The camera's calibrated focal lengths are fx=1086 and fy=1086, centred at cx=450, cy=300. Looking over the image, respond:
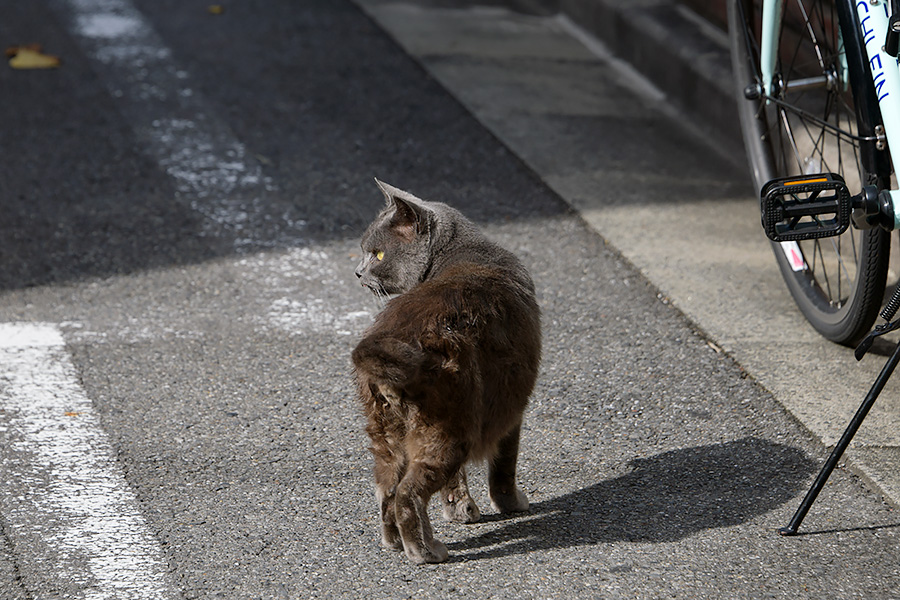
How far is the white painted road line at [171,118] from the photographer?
5.40m

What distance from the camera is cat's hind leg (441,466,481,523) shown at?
3.15 m

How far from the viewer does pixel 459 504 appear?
316 cm

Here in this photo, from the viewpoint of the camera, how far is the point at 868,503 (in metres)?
3.21

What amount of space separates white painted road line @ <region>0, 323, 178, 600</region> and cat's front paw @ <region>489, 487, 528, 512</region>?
95cm

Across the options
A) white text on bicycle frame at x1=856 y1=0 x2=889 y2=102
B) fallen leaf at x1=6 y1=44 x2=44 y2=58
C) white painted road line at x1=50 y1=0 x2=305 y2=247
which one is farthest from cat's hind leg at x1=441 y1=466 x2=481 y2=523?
fallen leaf at x1=6 y1=44 x2=44 y2=58

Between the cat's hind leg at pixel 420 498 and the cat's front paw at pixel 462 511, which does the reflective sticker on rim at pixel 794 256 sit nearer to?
the cat's front paw at pixel 462 511

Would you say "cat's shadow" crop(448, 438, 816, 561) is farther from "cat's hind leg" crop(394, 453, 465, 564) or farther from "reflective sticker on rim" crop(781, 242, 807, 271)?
"reflective sticker on rim" crop(781, 242, 807, 271)

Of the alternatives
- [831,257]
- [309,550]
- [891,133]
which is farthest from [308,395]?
[831,257]

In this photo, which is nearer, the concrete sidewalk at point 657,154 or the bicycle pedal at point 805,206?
the bicycle pedal at point 805,206

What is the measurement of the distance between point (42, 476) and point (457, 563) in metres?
1.36

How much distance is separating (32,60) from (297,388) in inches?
170

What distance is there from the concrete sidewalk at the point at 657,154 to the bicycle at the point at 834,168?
0.22 meters

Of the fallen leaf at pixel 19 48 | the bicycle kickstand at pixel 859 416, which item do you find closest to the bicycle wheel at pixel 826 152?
the bicycle kickstand at pixel 859 416

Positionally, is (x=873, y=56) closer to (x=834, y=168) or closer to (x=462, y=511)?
(x=834, y=168)
